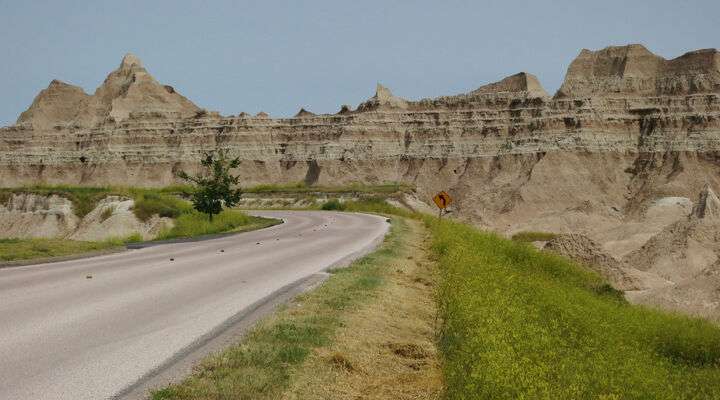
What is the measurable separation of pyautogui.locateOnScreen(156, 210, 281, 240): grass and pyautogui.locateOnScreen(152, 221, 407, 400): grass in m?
20.3

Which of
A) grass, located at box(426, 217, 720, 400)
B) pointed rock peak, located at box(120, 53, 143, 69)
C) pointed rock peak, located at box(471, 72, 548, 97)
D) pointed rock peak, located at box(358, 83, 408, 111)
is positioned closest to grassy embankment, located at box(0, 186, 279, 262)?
grass, located at box(426, 217, 720, 400)

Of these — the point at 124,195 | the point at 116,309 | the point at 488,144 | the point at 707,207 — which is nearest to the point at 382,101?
the point at 488,144

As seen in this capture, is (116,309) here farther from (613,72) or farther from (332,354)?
(613,72)

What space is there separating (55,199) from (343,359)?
1616 inches

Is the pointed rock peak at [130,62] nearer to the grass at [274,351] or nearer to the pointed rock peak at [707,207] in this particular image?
the pointed rock peak at [707,207]

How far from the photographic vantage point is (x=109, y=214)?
3872cm

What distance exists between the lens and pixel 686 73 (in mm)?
108875

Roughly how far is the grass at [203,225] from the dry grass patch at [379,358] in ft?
69.0

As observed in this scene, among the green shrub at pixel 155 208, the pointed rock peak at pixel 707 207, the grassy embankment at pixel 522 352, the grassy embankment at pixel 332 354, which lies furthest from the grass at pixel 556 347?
the pointed rock peak at pixel 707 207

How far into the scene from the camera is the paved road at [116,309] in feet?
22.6

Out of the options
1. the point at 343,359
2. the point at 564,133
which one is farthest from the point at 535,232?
the point at 343,359

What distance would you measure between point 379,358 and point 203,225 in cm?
2725

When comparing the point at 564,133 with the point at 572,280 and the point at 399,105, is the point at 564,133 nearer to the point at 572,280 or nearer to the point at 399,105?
the point at 399,105

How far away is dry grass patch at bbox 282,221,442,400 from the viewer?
6824mm
